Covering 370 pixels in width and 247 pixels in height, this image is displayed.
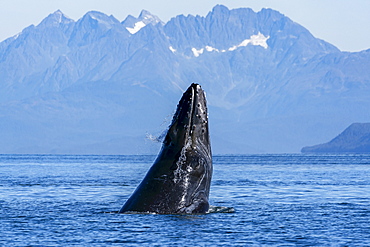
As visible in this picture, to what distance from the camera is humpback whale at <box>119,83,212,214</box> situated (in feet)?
66.8

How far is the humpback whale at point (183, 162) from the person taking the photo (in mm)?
20375

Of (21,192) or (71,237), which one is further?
(21,192)

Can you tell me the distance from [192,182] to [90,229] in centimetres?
367

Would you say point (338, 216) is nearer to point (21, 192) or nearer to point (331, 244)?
point (331, 244)

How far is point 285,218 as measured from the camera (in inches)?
993

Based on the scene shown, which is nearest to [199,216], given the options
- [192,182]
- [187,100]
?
[192,182]

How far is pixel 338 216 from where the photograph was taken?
26266mm

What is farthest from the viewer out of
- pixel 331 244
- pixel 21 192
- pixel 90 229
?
pixel 21 192

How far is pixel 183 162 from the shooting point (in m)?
20.4

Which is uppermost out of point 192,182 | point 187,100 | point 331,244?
point 187,100

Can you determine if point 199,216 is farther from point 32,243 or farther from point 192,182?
point 32,243

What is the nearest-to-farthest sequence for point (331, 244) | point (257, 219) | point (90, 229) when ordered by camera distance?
point (331, 244) < point (90, 229) < point (257, 219)

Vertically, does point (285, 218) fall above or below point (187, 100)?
below

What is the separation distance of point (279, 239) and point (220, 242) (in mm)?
1667
